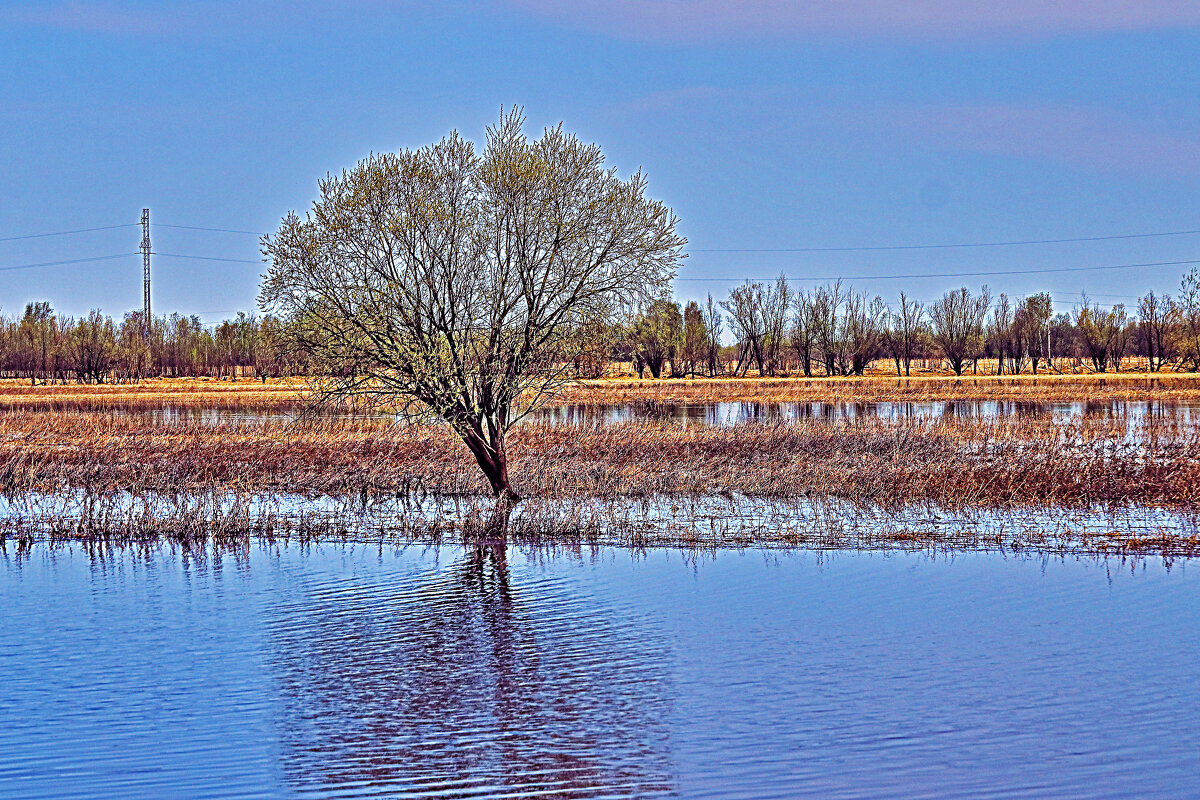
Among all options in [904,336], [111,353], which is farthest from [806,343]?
[111,353]

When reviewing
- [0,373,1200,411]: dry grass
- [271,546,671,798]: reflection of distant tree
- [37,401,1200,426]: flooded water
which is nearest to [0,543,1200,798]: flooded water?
[271,546,671,798]: reflection of distant tree

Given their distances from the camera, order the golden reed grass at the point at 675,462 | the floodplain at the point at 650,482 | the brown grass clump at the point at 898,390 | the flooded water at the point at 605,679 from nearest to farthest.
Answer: the flooded water at the point at 605,679, the floodplain at the point at 650,482, the golden reed grass at the point at 675,462, the brown grass clump at the point at 898,390

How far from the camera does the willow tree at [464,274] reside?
21.8 meters

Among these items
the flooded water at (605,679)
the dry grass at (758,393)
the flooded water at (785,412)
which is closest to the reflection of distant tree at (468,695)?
the flooded water at (605,679)

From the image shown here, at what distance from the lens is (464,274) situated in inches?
878

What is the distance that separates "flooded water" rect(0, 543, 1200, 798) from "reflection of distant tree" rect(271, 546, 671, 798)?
4cm

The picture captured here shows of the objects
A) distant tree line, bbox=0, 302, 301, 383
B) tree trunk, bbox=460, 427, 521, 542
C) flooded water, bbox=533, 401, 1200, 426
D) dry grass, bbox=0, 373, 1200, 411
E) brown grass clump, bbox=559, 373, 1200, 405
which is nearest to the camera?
tree trunk, bbox=460, 427, 521, 542

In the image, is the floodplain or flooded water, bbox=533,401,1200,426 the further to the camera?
flooded water, bbox=533,401,1200,426

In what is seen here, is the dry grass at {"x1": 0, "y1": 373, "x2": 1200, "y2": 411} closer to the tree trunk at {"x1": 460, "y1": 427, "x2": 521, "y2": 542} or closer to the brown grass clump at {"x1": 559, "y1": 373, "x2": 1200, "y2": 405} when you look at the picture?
the brown grass clump at {"x1": 559, "y1": 373, "x2": 1200, "y2": 405}

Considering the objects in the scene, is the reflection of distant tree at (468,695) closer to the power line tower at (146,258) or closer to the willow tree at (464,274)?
the willow tree at (464,274)

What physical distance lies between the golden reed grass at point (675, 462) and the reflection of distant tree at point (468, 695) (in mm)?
9795

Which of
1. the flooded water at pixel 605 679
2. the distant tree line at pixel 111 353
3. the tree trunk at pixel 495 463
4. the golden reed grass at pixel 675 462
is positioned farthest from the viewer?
the distant tree line at pixel 111 353

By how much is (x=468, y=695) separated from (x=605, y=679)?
57.8 inches

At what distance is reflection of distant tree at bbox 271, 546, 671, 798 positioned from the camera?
9148 mm
